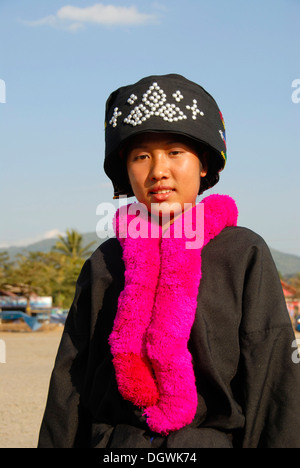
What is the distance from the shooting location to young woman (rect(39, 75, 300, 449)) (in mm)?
2084

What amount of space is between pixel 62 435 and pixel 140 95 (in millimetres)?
1327

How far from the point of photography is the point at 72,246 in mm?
54156

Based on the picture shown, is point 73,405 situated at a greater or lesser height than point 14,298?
greater

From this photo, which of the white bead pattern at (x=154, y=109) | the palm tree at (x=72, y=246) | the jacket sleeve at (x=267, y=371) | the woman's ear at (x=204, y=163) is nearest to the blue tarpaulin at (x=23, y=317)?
the palm tree at (x=72, y=246)

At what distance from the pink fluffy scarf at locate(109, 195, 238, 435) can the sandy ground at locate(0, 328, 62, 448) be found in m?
5.05

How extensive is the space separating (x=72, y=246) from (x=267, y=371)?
52528mm

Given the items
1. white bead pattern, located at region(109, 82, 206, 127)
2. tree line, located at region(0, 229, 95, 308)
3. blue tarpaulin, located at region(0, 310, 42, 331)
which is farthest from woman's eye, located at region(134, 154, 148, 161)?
tree line, located at region(0, 229, 95, 308)

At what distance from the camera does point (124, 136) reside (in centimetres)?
234

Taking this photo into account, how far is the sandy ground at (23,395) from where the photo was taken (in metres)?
7.41

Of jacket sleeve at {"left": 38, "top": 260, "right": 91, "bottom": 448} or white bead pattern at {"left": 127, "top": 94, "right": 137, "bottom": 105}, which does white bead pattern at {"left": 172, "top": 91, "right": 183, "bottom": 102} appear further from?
jacket sleeve at {"left": 38, "top": 260, "right": 91, "bottom": 448}

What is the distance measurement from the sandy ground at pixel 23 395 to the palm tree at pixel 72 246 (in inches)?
1305
